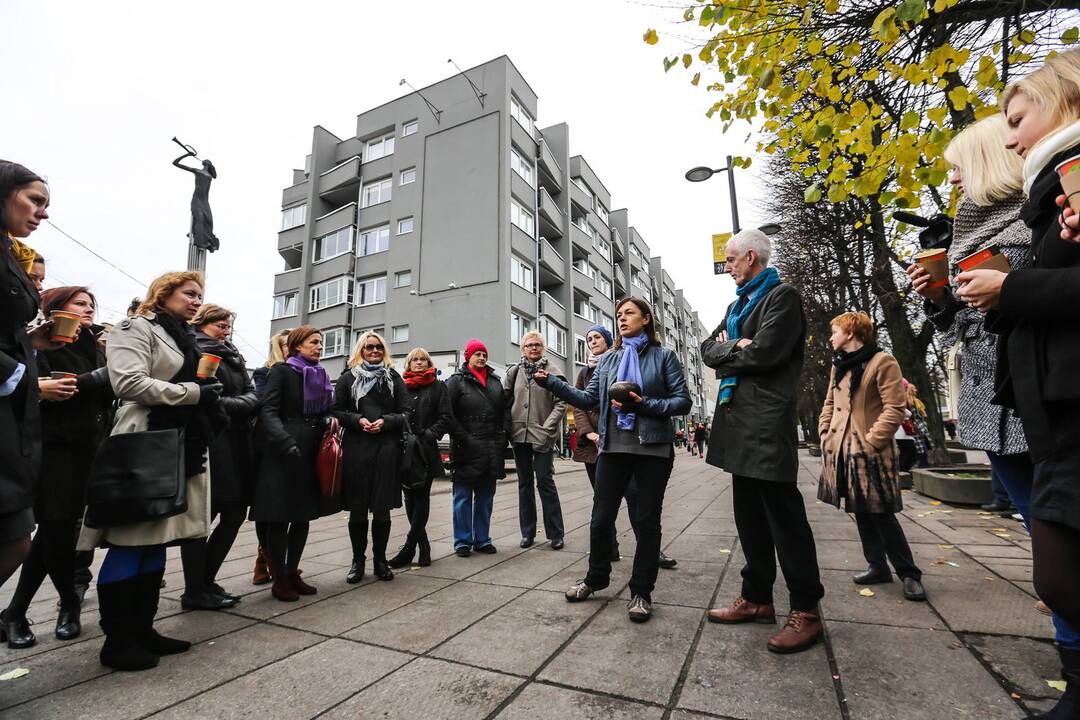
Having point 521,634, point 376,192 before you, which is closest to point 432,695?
point 521,634

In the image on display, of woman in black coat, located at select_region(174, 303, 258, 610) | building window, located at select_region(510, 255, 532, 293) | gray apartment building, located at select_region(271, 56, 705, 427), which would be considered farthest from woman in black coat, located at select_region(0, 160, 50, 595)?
building window, located at select_region(510, 255, 532, 293)

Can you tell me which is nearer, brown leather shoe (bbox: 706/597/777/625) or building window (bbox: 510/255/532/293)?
brown leather shoe (bbox: 706/597/777/625)

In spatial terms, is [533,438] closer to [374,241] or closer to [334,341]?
[334,341]

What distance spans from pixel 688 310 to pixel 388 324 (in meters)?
60.1

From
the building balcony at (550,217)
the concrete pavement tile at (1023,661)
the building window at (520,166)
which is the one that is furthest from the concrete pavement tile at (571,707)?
the building balcony at (550,217)

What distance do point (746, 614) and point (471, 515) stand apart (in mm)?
2989

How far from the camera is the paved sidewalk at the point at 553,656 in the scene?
6.87ft

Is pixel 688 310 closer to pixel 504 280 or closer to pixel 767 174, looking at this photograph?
pixel 504 280

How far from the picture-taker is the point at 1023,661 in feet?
7.68

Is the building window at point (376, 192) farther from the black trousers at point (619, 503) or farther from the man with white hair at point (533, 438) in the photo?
the black trousers at point (619, 503)

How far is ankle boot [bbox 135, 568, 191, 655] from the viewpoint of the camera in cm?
270

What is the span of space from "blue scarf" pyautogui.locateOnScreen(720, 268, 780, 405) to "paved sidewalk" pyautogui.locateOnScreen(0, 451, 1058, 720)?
1.33 meters

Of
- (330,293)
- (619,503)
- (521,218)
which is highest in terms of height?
(521,218)

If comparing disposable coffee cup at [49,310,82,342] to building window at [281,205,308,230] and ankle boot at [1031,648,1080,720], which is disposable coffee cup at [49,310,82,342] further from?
building window at [281,205,308,230]
